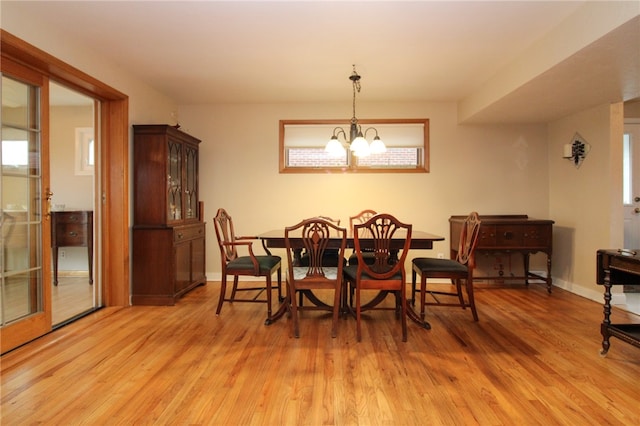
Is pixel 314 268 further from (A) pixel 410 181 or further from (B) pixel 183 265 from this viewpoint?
(A) pixel 410 181

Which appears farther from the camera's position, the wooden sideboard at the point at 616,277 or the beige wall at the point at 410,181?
the beige wall at the point at 410,181

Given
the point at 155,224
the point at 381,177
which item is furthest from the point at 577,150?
the point at 155,224

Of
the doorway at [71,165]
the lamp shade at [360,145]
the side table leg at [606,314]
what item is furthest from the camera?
the doorway at [71,165]

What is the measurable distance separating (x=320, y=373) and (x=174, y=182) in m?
2.80

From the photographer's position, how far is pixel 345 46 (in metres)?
3.11

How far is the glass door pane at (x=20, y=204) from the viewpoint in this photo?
254 centimetres

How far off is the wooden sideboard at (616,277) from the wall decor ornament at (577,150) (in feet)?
7.11

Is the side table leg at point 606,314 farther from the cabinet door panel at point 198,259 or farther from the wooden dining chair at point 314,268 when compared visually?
the cabinet door panel at point 198,259

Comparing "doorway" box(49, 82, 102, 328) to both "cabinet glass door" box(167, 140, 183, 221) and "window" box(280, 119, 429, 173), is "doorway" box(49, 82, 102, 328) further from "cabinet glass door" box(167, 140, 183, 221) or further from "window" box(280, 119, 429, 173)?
"window" box(280, 119, 429, 173)

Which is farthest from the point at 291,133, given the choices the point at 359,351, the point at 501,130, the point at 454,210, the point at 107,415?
the point at 107,415

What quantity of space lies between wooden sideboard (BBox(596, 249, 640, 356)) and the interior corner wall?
1.63 m

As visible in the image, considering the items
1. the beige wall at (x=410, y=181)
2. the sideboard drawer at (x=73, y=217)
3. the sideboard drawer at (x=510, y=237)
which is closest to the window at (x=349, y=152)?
the beige wall at (x=410, y=181)

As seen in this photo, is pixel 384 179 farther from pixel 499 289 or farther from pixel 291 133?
pixel 499 289

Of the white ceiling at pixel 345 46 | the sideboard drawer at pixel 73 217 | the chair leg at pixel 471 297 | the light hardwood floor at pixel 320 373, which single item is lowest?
the light hardwood floor at pixel 320 373
